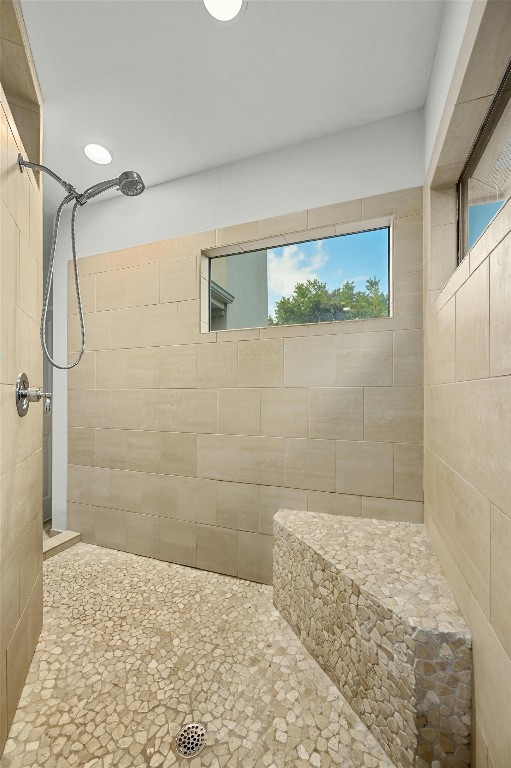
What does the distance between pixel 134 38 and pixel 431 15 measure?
3.84ft

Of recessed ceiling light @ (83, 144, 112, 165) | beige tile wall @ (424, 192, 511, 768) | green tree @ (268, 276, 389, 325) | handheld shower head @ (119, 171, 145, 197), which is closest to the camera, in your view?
beige tile wall @ (424, 192, 511, 768)

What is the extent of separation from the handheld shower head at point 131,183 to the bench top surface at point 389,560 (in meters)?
1.71

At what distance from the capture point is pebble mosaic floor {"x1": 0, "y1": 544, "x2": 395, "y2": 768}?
1068mm

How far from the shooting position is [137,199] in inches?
91.8

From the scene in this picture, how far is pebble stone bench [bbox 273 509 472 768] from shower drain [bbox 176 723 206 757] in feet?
1.71

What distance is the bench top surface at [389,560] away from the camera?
106cm

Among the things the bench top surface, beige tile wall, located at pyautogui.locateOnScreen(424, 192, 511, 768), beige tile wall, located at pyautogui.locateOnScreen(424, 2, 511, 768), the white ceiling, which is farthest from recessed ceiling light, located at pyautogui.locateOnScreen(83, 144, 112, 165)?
the bench top surface

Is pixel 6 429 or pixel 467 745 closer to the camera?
pixel 467 745

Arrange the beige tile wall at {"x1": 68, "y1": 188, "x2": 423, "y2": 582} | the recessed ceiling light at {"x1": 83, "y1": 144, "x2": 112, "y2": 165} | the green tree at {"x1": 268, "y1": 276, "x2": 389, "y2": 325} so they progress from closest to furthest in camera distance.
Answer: the beige tile wall at {"x1": 68, "y1": 188, "x2": 423, "y2": 582}
the green tree at {"x1": 268, "y1": 276, "x2": 389, "y2": 325}
the recessed ceiling light at {"x1": 83, "y1": 144, "x2": 112, "y2": 165}

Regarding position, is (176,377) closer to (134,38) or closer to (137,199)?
(137,199)

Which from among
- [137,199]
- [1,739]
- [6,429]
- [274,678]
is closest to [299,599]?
[274,678]

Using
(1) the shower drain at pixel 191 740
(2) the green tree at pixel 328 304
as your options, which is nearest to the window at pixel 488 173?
(2) the green tree at pixel 328 304

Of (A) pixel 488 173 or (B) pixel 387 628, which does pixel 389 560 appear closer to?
(B) pixel 387 628

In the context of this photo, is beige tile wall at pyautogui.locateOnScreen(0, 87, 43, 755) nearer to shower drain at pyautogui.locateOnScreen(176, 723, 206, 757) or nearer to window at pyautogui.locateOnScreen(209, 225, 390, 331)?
shower drain at pyautogui.locateOnScreen(176, 723, 206, 757)
